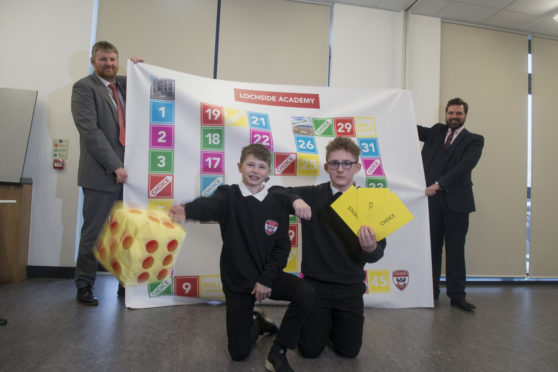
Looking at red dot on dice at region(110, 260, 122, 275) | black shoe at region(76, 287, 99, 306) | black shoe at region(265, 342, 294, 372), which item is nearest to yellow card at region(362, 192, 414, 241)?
black shoe at region(265, 342, 294, 372)

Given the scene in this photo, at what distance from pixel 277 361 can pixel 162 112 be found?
1.79 meters

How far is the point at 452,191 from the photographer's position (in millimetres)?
2674

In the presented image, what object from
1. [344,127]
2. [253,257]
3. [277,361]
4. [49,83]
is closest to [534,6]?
[344,127]

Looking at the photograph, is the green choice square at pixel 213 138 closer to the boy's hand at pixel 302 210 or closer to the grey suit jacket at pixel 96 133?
the grey suit jacket at pixel 96 133

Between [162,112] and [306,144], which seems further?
[306,144]

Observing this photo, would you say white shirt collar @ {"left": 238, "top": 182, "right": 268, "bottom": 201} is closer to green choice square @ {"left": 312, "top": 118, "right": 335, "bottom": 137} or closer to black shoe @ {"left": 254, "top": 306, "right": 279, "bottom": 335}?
black shoe @ {"left": 254, "top": 306, "right": 279, "bottom": 335}

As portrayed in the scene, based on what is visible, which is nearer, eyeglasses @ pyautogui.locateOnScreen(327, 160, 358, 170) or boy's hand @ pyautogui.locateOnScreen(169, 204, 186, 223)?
boy's hand @ pyautogui.locateOnScreen(169, 204, 186, 223)

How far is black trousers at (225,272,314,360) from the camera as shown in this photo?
152cm

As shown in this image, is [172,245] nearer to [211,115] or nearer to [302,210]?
[302,210]

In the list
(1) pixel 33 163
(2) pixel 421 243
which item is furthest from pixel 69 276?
(2) pixel 421 243

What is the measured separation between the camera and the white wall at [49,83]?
302 centimetres

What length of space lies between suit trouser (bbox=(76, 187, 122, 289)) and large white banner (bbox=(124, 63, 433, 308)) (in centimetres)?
24

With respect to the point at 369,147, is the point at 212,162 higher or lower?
lower

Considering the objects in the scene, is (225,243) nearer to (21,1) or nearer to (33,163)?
(33,163)
